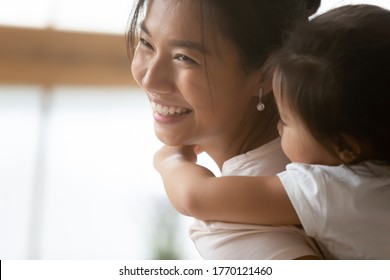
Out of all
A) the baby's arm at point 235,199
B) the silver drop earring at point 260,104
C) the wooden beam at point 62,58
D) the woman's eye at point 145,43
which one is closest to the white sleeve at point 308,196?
the baby's arm at point 235,199

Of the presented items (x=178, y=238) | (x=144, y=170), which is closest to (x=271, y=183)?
(x=178, y=238)

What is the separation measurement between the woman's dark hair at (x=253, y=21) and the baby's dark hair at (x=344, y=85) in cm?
8

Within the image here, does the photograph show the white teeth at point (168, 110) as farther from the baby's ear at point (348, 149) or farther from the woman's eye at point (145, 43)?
the baby's ear at point (348, 149)

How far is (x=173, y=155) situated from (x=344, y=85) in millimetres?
314

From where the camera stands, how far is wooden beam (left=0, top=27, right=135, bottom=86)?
1.38 m

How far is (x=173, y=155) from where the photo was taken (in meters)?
1.01

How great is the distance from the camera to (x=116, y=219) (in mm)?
1202

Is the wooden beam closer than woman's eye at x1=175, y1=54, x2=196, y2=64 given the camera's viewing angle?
No

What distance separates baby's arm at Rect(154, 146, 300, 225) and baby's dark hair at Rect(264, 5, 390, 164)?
0.08 m

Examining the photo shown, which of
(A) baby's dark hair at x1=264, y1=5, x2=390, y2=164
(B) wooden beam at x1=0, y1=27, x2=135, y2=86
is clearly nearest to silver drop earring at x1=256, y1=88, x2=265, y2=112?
(A) baby's dark hair at x1=264, y1=5, x2=390, y2=164

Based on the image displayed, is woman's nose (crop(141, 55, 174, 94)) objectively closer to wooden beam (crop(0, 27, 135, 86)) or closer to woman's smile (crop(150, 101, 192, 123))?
woman's smile (crop(150, 101, 192, 123))

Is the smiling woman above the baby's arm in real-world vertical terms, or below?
above

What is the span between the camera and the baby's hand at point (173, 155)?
1000 millimetres

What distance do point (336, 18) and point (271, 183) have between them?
0.68ft
